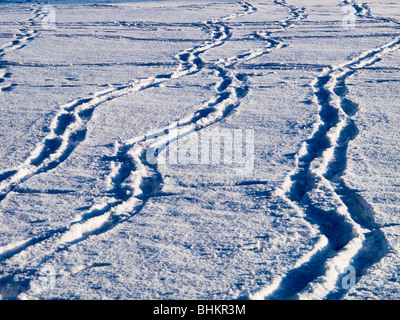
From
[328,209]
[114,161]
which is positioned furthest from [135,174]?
[328,209]

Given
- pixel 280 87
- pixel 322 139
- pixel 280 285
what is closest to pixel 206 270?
pixel 280 285

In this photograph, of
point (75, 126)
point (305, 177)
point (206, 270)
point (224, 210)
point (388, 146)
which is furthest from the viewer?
point (75, 126)

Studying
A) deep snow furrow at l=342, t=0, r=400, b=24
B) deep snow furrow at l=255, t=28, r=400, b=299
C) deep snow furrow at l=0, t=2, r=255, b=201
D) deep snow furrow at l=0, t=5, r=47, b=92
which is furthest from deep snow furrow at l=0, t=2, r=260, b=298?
deep snow furrow at l=342, t=0, r=400, b=24

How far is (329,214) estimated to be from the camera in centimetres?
230

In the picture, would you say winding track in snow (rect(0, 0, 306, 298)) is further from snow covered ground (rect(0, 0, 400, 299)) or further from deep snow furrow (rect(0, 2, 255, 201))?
deep snow furrow (rect(0, 2, 255, 201))

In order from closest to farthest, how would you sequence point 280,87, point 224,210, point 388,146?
1. point 224,210
2. point 388,146
3. point 280,87

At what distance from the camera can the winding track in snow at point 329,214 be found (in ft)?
5.98

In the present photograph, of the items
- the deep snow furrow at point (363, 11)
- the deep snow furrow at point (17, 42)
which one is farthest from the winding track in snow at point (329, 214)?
the deep snow furrow at point (363, 11)

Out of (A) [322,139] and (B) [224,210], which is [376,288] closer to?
(B) [224,210]

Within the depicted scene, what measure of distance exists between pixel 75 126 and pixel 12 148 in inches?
21.5

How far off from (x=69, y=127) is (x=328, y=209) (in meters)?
1.88

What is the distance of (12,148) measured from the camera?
123 inches

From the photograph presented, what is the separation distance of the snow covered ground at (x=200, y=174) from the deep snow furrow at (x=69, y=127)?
0.01 metres

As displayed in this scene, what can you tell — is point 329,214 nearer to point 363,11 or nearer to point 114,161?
point 114,161
